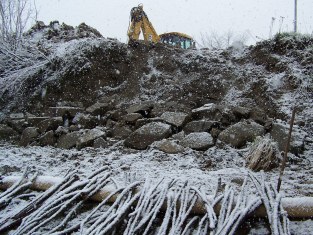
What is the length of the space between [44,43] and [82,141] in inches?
184

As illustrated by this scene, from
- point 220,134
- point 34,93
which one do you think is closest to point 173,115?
point 220,134

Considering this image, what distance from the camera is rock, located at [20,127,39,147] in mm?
4801

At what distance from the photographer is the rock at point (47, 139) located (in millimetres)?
4715

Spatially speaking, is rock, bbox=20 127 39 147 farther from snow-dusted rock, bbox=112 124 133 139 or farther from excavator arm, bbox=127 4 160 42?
excavator arm, bbox=127 4 160 42

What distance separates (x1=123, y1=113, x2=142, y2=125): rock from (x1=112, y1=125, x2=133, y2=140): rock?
0.69 feet

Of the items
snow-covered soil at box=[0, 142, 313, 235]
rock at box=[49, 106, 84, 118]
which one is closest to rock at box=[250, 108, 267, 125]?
snow-covered soil at box=[0, 142, 313, 235]

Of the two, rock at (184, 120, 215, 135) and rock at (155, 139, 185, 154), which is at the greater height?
rock at (184, 120, 215, 135)

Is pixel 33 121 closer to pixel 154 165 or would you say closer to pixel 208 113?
pixel 154 165

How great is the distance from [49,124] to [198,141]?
288 cm

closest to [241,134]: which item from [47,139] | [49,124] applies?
[47,139]

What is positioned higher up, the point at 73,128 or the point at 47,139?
the point at 73,128

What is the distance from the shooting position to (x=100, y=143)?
14.4 feet

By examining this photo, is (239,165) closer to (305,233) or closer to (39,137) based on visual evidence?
(305,233)

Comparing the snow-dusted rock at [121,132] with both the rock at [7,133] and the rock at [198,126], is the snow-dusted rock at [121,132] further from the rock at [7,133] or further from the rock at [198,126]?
the rock at [7,133]
